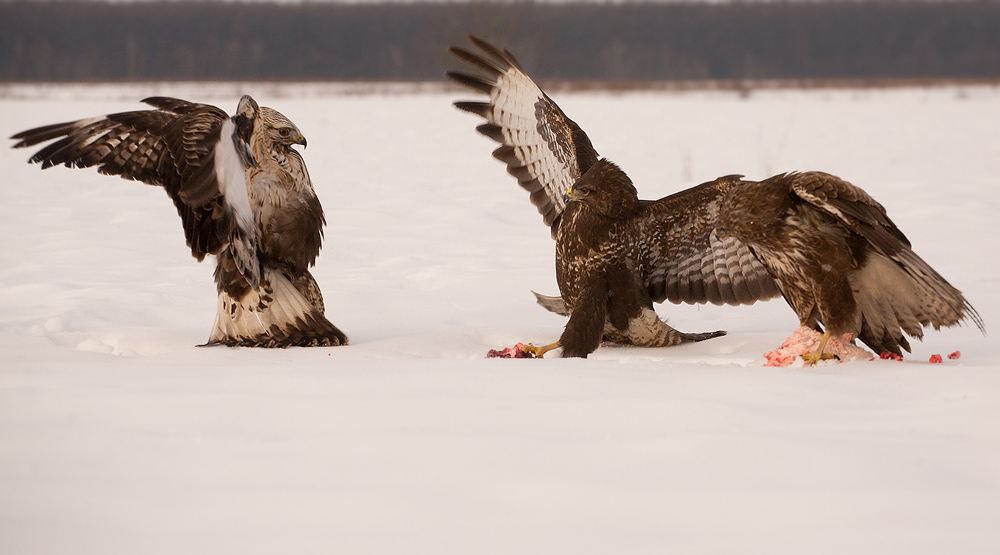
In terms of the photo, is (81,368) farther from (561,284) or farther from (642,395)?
(561,284)

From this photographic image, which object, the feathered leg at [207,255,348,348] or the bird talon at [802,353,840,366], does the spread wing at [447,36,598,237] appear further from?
the bird talon at [802,353,840,366]

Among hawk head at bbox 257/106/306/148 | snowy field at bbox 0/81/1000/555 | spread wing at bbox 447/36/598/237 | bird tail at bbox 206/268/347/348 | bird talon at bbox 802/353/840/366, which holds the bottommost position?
snowy field at bbox 0/81/1000/555

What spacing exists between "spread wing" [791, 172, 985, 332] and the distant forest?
1924 inches

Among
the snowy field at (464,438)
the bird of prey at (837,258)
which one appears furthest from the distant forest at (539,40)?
the bird of prey at (837,258)

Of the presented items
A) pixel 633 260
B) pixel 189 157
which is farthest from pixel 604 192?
pixel 189 157

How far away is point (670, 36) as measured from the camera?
7844 centimetres

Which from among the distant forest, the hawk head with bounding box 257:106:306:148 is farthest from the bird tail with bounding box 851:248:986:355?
the distant forest

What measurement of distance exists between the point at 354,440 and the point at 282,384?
50cm

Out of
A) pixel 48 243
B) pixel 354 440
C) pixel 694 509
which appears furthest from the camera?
pixel 48 243

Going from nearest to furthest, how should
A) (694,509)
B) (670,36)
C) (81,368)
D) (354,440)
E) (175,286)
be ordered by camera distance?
1. (694,509)
2. (354,440)
3. (81,368)
4. (175,286)
5. (670,36)

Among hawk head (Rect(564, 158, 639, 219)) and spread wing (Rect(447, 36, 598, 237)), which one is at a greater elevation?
spread wing (Rect(447, 36, 598, 237))

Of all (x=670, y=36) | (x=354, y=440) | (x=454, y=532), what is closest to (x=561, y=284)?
(x=354, y=440)

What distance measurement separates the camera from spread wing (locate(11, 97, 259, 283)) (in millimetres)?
3785

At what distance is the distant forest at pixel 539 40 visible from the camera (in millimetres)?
60875
